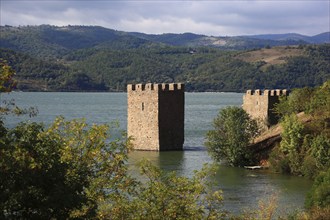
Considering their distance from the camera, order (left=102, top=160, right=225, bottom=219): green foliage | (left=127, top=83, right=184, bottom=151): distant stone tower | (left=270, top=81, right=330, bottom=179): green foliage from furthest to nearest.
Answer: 1. (left=127, top=83, right=184, bottom=151): distant stone tower
2. (left=270, top=81, right=330, bottom=179): green foliage
3. (left=102, top=160, right=225, bottom=219): green foliage

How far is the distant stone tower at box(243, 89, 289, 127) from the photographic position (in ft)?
147

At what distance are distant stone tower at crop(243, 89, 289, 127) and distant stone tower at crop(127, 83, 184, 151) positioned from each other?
4.68 metres

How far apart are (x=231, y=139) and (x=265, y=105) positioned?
256 inches

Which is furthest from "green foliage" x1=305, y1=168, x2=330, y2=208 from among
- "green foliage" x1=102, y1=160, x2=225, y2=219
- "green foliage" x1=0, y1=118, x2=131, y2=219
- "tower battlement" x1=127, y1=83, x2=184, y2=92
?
"tower battlement" x1=127, y1=83, x2=184, y2=92

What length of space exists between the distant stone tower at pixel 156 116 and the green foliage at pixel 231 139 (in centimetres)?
568

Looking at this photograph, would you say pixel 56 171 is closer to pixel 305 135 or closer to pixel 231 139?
pixel 305 135

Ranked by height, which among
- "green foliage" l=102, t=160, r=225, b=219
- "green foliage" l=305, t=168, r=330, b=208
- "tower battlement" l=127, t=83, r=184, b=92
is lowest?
"green foliage" l=305, t=168, r=330, b=208

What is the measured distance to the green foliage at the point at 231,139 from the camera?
130 feet

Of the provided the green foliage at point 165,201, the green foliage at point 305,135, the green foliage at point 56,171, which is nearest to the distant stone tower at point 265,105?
the green foliage at point 305,135

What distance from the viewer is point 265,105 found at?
148ft

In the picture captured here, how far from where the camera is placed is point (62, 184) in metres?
15.4

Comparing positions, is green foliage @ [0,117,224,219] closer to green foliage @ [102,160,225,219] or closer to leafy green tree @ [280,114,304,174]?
green foliage @ [102,160,225,219]

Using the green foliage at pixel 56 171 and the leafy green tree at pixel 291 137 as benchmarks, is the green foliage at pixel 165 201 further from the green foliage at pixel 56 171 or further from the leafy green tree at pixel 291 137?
the leafy green tree at pixel 291 137

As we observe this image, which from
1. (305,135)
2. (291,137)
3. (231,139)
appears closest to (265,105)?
(231,139)
